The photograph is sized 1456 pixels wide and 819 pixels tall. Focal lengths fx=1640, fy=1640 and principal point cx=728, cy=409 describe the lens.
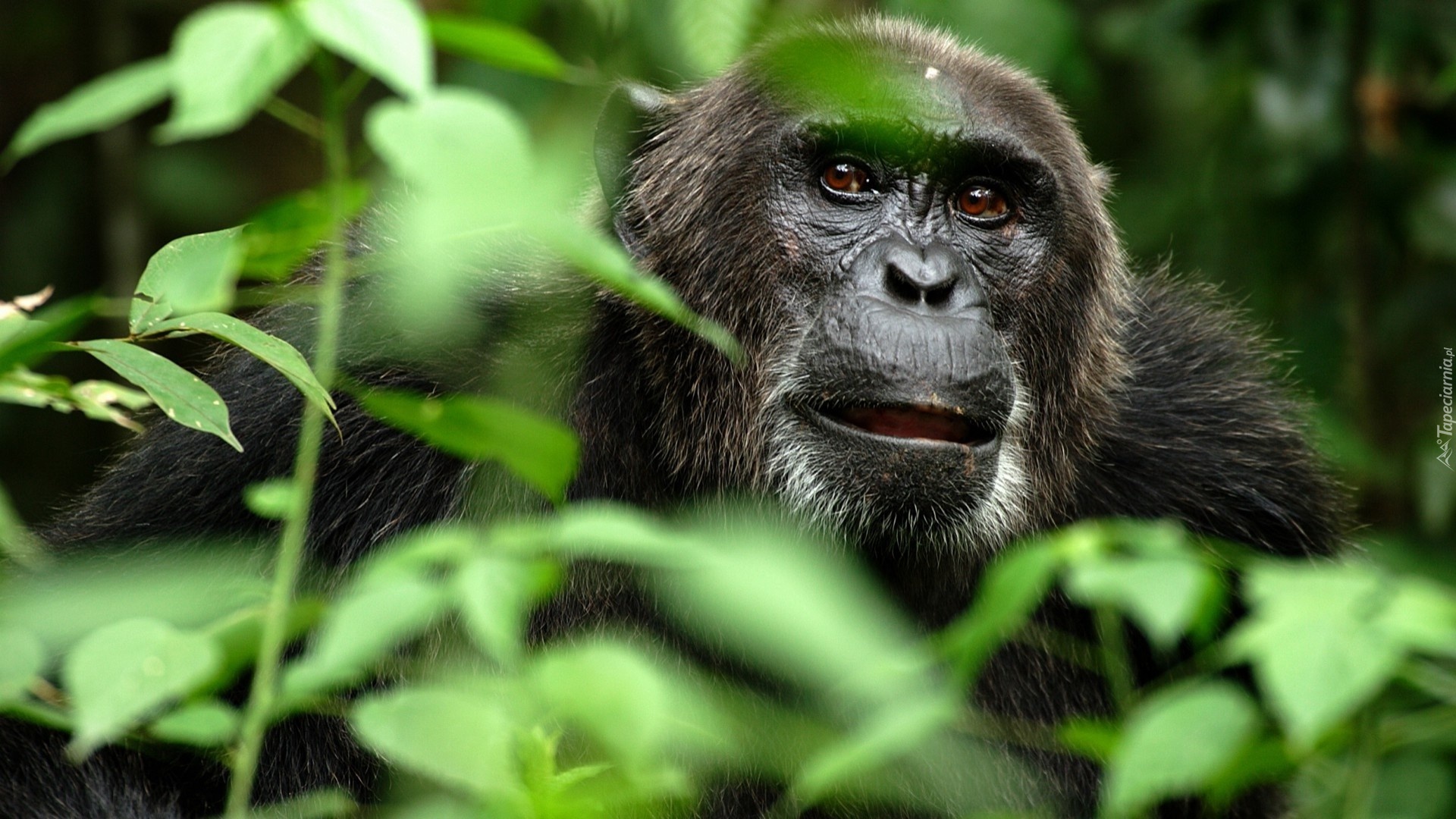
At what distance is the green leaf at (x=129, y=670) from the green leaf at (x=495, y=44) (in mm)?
775

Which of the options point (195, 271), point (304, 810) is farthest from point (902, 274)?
point (195, 271)

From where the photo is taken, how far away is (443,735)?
185cm

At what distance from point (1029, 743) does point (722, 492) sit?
105 cm

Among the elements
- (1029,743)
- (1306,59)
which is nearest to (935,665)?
(1029,743)

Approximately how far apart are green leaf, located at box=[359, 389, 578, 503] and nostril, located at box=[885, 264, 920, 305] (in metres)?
1.98

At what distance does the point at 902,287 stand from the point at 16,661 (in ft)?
7.69

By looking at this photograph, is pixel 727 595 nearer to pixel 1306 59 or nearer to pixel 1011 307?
pixel 1011 307

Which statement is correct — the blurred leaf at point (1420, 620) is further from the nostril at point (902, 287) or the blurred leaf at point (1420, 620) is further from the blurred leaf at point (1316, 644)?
the nostril at point (902, 287)

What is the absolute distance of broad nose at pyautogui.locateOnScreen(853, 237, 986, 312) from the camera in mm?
3912

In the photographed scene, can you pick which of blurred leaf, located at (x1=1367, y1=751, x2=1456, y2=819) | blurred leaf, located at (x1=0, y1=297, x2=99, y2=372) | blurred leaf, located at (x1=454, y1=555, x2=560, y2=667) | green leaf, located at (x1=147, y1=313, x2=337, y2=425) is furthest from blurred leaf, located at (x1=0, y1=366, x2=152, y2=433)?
blurred leaf, located at (x1=1367, y1=751, x2=1456, y2=819)

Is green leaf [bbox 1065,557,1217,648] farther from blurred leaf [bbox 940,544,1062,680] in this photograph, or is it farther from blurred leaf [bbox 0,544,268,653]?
blurred leaf [bbox 0,544,268,653]

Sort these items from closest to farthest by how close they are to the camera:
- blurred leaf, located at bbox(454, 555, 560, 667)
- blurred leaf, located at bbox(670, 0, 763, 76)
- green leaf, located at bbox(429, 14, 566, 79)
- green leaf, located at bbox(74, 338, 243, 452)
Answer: blurred leaf, located at bbox(454, 555, 560, 667) → green leaf, located at bbox(429, 14, 566, 79) → green leaf, located at bbox(74, 338, 243, 452) → blurred leaf, located at bbox(670, 0, 763, 76)

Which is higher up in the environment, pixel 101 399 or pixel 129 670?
pixel 129 670

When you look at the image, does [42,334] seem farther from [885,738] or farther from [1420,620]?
[1420,620]
